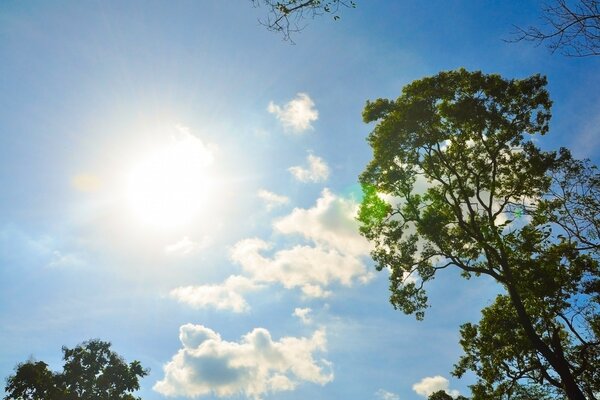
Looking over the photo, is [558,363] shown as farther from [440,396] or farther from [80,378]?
[80,378]

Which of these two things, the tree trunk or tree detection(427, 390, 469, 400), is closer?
the tree trunk

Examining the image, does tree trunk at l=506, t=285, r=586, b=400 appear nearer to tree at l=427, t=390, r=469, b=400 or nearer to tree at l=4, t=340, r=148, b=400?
tree at l=427, t=390, r=469, b=400

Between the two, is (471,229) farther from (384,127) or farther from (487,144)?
(384,127)

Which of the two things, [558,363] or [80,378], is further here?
[80,378]

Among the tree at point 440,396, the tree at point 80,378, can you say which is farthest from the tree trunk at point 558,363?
the tree at point 80,378

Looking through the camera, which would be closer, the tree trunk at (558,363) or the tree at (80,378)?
the tree trunk at (558,363)

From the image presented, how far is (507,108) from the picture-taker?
53.0 feet

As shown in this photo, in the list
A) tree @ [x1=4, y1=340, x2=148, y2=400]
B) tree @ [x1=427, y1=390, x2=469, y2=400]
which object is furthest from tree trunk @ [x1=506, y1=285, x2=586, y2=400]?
tree @ [x1=4, y1=340, x2=148, y2=400]

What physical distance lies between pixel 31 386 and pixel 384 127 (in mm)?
35901

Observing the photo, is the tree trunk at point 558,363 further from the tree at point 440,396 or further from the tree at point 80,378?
the tree at point 80,378

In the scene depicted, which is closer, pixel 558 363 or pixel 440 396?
pixel 558 363

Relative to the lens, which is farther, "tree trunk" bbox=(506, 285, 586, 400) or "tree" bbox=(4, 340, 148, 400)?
"tree" bbox=(4, 340, 148, 400)

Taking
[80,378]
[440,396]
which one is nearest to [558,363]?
[440,396]

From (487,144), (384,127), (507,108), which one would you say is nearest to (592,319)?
(487,144)
